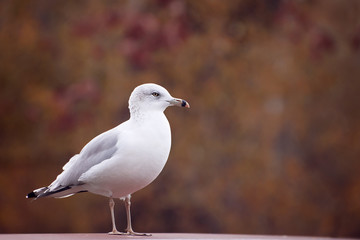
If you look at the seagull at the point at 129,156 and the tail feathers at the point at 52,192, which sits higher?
the seagull at the point at 129,156

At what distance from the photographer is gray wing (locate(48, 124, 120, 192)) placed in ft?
7.60

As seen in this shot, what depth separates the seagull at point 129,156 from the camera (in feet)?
7.34

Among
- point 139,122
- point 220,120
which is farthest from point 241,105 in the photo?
point 139,122

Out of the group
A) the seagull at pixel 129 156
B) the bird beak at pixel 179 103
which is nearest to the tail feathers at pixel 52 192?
the seagull at pixel 129 156

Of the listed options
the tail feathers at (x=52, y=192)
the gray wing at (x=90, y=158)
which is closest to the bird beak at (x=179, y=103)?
the gray wing at (x=90, y=158)

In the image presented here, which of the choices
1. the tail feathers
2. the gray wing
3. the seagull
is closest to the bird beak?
the seagull

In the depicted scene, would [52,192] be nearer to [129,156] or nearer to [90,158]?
[90,158]

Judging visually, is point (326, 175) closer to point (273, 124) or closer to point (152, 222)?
point (273, 124)

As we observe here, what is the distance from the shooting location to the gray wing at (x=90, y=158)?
7.60ft

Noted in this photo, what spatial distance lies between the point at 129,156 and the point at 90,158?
7.6 inches

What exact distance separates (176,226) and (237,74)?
165 centimetres

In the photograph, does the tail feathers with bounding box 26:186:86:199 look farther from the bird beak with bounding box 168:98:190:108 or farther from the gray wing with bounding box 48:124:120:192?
the bird beak with bounding box 168:98:190:108

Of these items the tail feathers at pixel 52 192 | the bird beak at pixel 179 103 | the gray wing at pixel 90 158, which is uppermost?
the bird beak at pixel 179 103

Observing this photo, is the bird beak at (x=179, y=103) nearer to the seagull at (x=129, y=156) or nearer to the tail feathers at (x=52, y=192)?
the seagull at (x=129, y=156)
